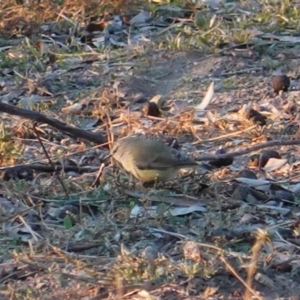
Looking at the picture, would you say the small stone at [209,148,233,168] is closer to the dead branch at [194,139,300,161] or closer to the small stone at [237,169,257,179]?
the dead branch at [194,139,300,161]

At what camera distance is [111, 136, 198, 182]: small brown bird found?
462 cm

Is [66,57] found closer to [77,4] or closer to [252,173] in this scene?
[77,4]

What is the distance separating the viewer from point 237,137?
5695 millimetres

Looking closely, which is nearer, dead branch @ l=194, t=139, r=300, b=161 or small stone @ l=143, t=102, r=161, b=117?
dead branch @ l=194, t=139, r=300, b=161

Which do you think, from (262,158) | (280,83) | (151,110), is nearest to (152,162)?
(262,158)

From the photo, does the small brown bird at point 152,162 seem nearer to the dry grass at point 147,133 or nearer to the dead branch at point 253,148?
the dry grass at point 147,133

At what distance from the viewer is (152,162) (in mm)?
4625

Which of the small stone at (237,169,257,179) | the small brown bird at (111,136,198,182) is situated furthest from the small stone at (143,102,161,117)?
the small brown bird at (111,136,198,182)

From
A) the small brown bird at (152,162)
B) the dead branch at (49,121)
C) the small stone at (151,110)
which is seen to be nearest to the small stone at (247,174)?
the small brown bird at (152,162)

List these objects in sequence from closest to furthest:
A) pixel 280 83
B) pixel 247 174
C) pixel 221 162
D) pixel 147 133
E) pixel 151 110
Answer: pixel 247 174
pixel 221 162
pixel 147 133
pixel 151 110
pixel 280 83

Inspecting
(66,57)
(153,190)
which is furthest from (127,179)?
(66,57)

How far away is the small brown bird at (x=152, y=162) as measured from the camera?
182 inches

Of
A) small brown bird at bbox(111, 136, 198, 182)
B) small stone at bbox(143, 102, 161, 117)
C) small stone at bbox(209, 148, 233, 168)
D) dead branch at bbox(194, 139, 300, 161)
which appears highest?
small brown bird at bbox(111, 136, 198, 182)

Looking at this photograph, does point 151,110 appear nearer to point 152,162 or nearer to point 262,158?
point 262,158
